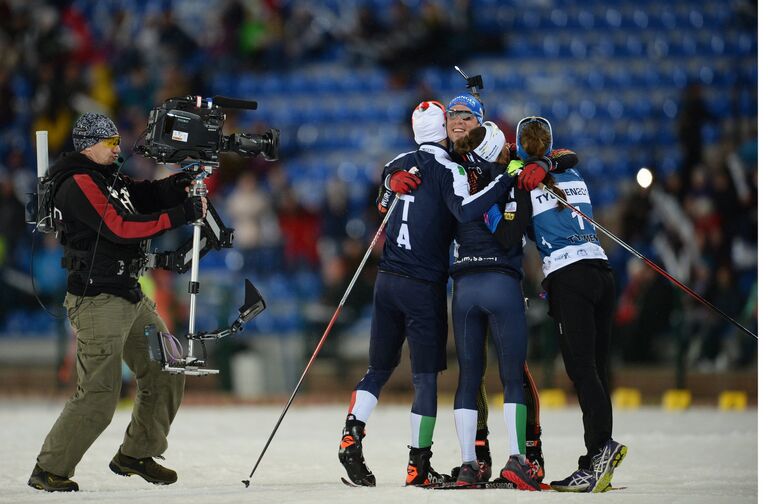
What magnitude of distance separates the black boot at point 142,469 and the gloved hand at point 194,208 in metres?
1.28

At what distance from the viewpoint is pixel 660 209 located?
498 inches

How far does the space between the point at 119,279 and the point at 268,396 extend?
19.6 ft

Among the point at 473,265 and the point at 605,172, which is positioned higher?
the point at 605,172

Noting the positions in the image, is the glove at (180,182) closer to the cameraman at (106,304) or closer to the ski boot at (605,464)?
the cameraman at (106,304)

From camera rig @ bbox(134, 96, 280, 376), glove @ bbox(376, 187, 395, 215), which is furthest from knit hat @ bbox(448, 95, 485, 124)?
→ camera rig @ bbox(134, 96, 280, 376)

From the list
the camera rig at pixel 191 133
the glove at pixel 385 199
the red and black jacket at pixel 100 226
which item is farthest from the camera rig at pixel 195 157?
the glove at pixel 385 199

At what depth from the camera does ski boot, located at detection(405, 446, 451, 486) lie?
20.8 feet

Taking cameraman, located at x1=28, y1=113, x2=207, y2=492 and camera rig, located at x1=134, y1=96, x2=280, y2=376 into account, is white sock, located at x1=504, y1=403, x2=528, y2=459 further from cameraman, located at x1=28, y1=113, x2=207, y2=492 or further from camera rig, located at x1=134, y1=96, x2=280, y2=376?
cameraman, located at x1=28, y1=113, x2=207, y2=492

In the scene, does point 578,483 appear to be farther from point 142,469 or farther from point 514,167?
point 142,469

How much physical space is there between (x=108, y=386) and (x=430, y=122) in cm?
203

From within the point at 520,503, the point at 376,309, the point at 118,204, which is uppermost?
the point at 118,204

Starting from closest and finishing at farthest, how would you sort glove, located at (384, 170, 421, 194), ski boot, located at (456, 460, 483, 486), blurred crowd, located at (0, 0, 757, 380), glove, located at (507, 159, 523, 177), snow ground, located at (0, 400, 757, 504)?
1. snow ground, located at (0, 400, 757, 504)
2. ski boot, located at (456, 460, 483, 486)
3. glove, located at (507, 159, 523, 177)
4. glove, located at (384, 170, 421, 194)
5. blurred crowd, located at (0, 0, 757, 380)

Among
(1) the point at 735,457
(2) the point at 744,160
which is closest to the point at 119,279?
(1) the point at 735,457

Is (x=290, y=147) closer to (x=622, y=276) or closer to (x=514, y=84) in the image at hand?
(x=514, y=84)
